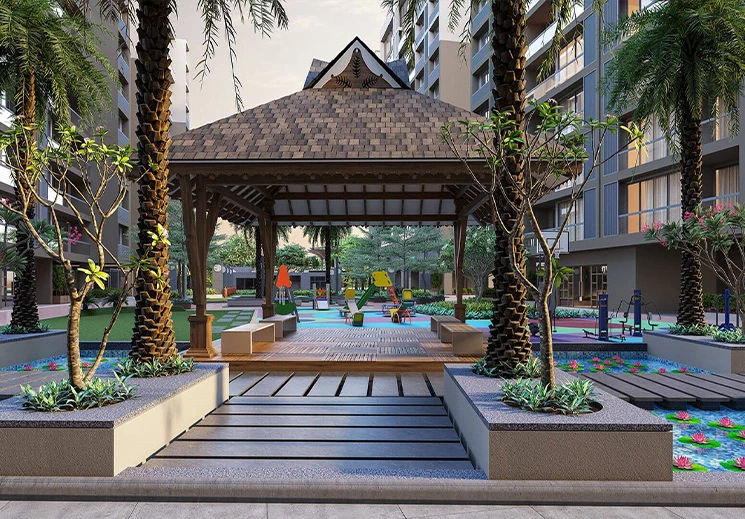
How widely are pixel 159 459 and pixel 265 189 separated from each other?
11514 millimetres

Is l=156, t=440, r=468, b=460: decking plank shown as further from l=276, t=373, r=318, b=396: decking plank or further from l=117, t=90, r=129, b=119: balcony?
l=117, t=90, r=129, b=119: balcony

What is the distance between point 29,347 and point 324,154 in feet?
26.1

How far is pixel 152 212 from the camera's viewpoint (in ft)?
25.4

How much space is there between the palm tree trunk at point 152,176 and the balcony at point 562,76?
2831 cm

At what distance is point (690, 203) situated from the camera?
42.3ft

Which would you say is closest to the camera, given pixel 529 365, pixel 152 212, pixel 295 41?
pixel 529 365

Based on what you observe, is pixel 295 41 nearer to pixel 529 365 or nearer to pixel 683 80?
pixel 529 365

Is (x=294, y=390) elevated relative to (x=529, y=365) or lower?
lower

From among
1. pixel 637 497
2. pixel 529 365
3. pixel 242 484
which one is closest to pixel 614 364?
pixel 529 365

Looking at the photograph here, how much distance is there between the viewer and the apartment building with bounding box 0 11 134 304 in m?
28.8

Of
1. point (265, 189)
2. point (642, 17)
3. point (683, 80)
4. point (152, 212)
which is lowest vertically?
point (152, 212)

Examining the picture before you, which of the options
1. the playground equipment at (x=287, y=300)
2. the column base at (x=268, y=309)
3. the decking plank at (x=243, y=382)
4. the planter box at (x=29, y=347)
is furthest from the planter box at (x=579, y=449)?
the playground equipment at (x=287, y=300)

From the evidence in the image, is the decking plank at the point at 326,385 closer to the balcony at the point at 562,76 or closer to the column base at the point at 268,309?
the column base at the point at 268,309

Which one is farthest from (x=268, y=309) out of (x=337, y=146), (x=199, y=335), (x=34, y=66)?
(x=34, y=66)
